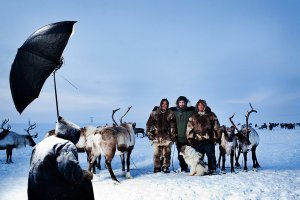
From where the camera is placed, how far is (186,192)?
272 inches

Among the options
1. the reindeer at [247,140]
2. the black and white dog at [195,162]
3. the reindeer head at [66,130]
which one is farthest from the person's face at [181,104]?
the reindeer head at [66,130]

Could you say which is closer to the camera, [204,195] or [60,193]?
[60,193]

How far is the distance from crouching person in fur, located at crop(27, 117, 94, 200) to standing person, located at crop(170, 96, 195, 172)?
692cm

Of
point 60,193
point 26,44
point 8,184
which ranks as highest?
point 26,44

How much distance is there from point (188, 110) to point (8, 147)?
9328 millimetres

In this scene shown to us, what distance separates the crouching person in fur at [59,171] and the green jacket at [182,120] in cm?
692

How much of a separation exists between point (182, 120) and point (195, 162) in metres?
1.55

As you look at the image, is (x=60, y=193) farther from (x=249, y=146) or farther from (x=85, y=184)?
(x=249, y=146)

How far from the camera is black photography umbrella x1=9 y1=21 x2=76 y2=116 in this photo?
3977 mm

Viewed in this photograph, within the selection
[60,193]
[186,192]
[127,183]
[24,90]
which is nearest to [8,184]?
[127,183]

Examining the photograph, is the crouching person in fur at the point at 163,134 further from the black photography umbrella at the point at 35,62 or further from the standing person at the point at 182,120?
the black photography umbrella at the point at 35,62

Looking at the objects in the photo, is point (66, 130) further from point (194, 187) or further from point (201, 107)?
point (201, 107)

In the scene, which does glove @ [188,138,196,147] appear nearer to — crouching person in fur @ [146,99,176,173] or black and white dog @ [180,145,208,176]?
black and white dog @ [180,145,208,176]

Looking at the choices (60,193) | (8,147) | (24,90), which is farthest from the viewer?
(8,147)
